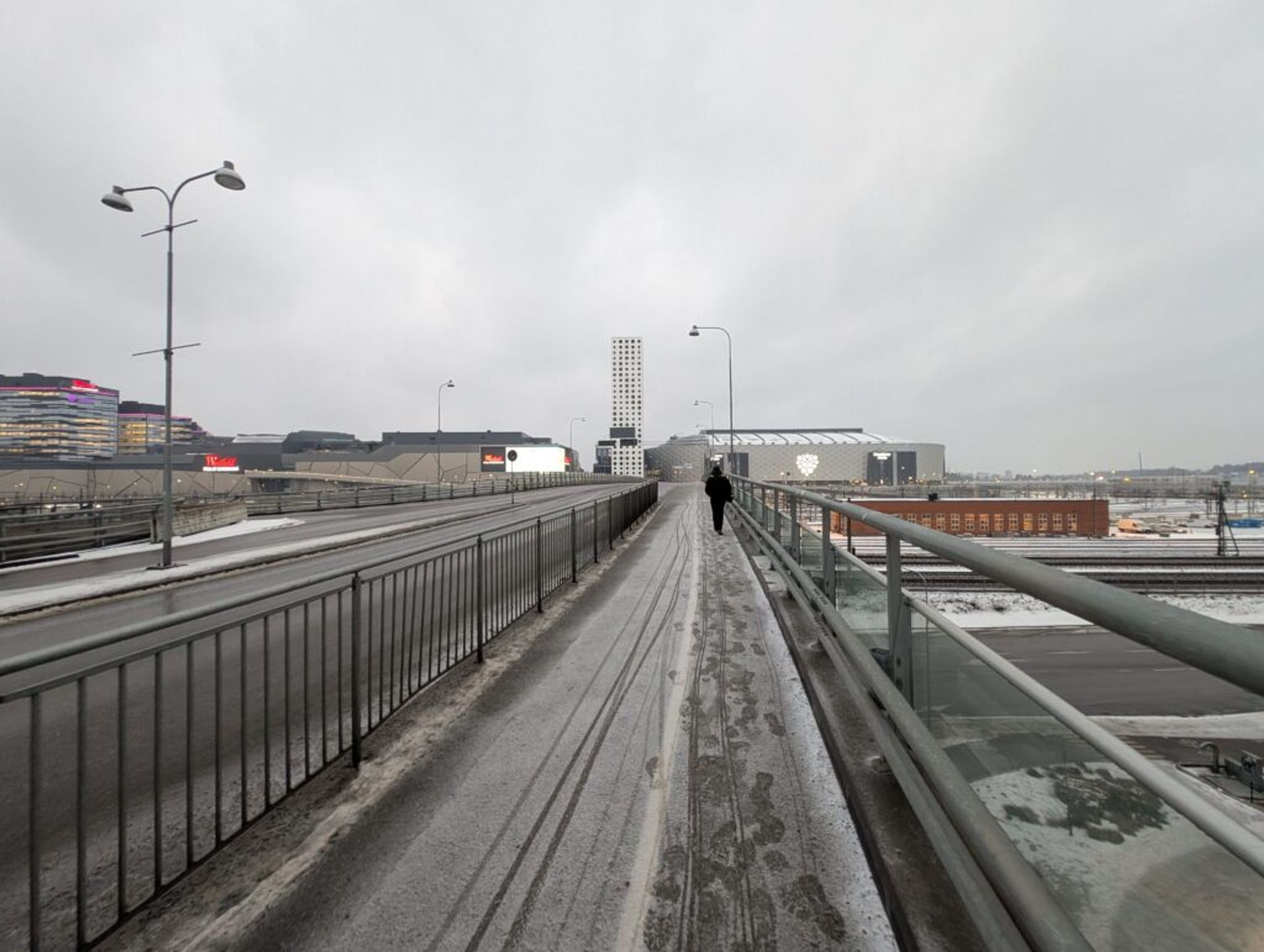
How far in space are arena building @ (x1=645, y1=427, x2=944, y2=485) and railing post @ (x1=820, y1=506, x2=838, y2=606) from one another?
108523mm

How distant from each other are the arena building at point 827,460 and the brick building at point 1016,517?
7059 cm

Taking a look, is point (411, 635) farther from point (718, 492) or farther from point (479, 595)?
point (718, 492)

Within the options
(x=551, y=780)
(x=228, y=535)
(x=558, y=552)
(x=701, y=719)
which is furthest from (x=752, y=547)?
(x=228, y=535)

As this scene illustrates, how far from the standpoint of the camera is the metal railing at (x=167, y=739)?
84.8 inches

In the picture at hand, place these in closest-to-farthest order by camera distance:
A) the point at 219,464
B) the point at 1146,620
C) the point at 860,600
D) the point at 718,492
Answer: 1. the point at 1146,620
2. the point at 860,600
3. the point at 718,492
4. the point at 219,464

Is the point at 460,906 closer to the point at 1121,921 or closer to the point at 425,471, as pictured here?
the point at 1121,921

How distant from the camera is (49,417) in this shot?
14912 centimetres

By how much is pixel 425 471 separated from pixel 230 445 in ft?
164

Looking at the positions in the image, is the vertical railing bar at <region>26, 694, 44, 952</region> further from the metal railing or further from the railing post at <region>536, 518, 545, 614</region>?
the railing post at <region>536, 518, 545, 614</region>

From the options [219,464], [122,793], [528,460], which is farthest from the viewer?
[528,460]

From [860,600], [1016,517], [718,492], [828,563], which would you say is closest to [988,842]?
[860,600]

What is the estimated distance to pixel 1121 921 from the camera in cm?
134

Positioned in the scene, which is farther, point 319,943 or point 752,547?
point 752,547

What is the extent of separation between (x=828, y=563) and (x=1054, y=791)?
9.07ft
